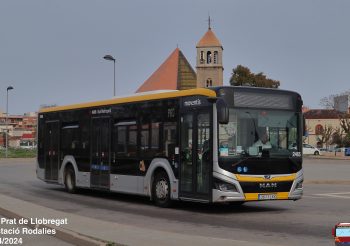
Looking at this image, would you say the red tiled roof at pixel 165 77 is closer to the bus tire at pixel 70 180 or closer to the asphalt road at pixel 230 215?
the bus tire at pixel 70 180

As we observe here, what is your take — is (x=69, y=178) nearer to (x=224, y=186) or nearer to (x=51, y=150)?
(x=51, y=150)

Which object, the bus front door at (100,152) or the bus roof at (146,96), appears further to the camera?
the bus front door at (100,152)

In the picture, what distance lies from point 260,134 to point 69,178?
9212 millimetres

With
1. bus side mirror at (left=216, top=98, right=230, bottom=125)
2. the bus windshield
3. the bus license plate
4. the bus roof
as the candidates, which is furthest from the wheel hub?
bus side mirror at (left=216, top=98, right=230, bottom=125)

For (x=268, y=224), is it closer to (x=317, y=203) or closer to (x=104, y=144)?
(x=317, y=203)

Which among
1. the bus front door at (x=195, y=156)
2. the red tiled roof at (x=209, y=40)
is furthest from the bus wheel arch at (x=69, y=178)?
the red tiled roof at (x=209, y=40)

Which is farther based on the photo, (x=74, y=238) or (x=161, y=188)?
(x=161, y=188)

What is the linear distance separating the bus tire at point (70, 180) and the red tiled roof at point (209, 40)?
313ft

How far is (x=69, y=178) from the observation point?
2078 cm

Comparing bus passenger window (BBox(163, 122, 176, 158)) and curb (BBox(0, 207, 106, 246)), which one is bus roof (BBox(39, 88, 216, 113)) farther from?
curb (BBox(0, 207, 106, 246))

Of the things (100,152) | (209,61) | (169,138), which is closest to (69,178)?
(100,152)

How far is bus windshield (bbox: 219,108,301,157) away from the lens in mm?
13523

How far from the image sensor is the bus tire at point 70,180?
2048 centimetres

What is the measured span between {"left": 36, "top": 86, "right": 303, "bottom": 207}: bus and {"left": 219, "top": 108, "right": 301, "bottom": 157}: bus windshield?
23mm
